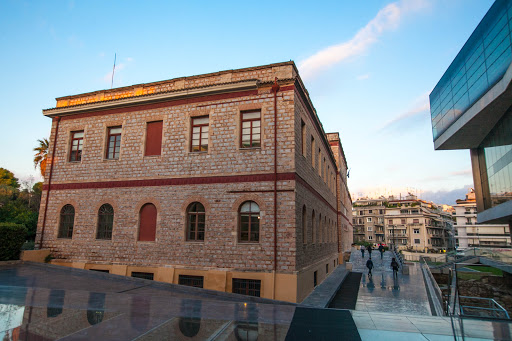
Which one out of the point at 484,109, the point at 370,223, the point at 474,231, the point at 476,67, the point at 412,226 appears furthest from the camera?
the point at 370,223

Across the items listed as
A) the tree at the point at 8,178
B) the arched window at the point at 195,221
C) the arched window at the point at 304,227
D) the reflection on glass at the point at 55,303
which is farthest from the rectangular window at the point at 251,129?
the tree at the point at 8,178

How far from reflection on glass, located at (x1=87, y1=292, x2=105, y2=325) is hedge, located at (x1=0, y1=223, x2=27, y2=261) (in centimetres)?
857

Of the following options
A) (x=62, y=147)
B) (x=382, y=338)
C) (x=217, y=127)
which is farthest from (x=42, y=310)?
(x=62, y=147)

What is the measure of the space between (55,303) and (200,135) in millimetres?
8212

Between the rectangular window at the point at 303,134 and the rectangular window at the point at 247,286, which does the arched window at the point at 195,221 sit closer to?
the rectangular window at the point at 247,286

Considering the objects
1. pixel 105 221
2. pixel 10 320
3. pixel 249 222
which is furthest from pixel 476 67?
pixel 10 320

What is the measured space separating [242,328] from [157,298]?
12.5ft

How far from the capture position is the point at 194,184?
519 inches

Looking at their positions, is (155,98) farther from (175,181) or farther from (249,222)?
(249,222)

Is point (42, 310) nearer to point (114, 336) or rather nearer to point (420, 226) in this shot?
point (114, 336)

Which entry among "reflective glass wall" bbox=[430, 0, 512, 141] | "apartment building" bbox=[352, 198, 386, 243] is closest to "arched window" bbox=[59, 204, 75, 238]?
"reflective glass wall" bbox=[430, 0, 512, 141]

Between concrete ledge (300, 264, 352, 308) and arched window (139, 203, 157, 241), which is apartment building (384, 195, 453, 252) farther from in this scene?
arched window (139, 203, 157, 241)

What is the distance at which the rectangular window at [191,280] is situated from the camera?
1230 centimetres

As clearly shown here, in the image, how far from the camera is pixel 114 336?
5.75m
